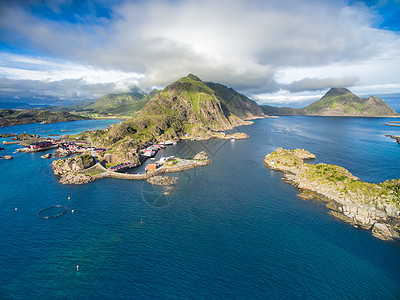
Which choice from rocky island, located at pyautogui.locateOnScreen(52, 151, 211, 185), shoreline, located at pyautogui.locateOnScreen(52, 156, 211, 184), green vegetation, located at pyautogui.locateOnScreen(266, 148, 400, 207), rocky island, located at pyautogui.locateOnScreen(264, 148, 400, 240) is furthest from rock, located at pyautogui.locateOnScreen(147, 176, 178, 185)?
green vegetation, located at pyautogui.locateOnScreen(266, 148, 400, 207)

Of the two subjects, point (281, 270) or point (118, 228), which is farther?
point (118, 228)

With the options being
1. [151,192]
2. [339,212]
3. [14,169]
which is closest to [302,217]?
[339,212]

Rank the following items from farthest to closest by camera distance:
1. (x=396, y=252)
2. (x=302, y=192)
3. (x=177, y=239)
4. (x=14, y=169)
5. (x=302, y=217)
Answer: (x=14, y=169), (x=302, y=192), (x=302, y=217), (x=177, y=239), (x=396, y=252)

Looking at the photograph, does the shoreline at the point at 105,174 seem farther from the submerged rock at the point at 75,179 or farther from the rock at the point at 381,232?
the rock at the point at 381,232

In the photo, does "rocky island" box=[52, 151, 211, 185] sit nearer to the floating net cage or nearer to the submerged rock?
the submerged rock

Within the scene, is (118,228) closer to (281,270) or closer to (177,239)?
(177,239)

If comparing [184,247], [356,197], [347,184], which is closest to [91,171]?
[184,247]
